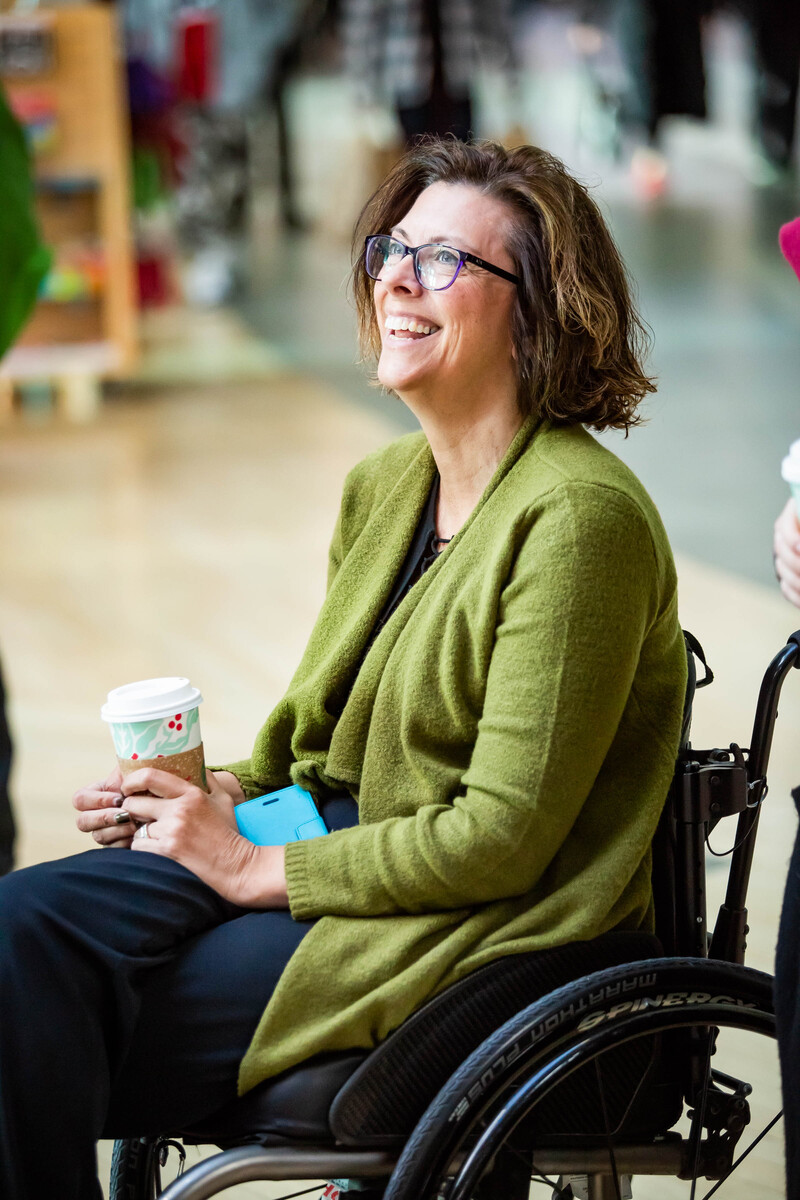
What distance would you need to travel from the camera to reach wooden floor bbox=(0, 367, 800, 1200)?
10.9 feet

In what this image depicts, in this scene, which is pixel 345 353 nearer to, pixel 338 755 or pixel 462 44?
pixel 462 44

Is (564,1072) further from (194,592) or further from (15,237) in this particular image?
(194,592)

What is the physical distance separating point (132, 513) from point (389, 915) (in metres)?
4.25

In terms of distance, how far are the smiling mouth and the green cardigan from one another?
0.55 feet

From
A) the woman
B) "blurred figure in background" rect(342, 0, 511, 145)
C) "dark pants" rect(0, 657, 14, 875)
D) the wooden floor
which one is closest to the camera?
the woman

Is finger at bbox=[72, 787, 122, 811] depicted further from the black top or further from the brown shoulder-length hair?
the brown shoulder-length hair

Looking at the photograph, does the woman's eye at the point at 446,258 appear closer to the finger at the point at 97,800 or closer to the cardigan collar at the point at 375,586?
the cardigan collar at the point at 375,586

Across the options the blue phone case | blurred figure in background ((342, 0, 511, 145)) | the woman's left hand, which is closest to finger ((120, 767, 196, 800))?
the woman's left hand

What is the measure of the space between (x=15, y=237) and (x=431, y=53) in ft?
20.6

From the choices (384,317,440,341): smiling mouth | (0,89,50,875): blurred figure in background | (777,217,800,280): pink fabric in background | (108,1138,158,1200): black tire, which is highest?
(0,89,50,875): blurred figure in background

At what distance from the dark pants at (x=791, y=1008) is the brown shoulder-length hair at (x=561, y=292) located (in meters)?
0.53

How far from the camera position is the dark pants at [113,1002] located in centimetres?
132

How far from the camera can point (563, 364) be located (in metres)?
1.57

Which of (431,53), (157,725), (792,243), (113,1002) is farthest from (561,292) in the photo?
(431,53)
